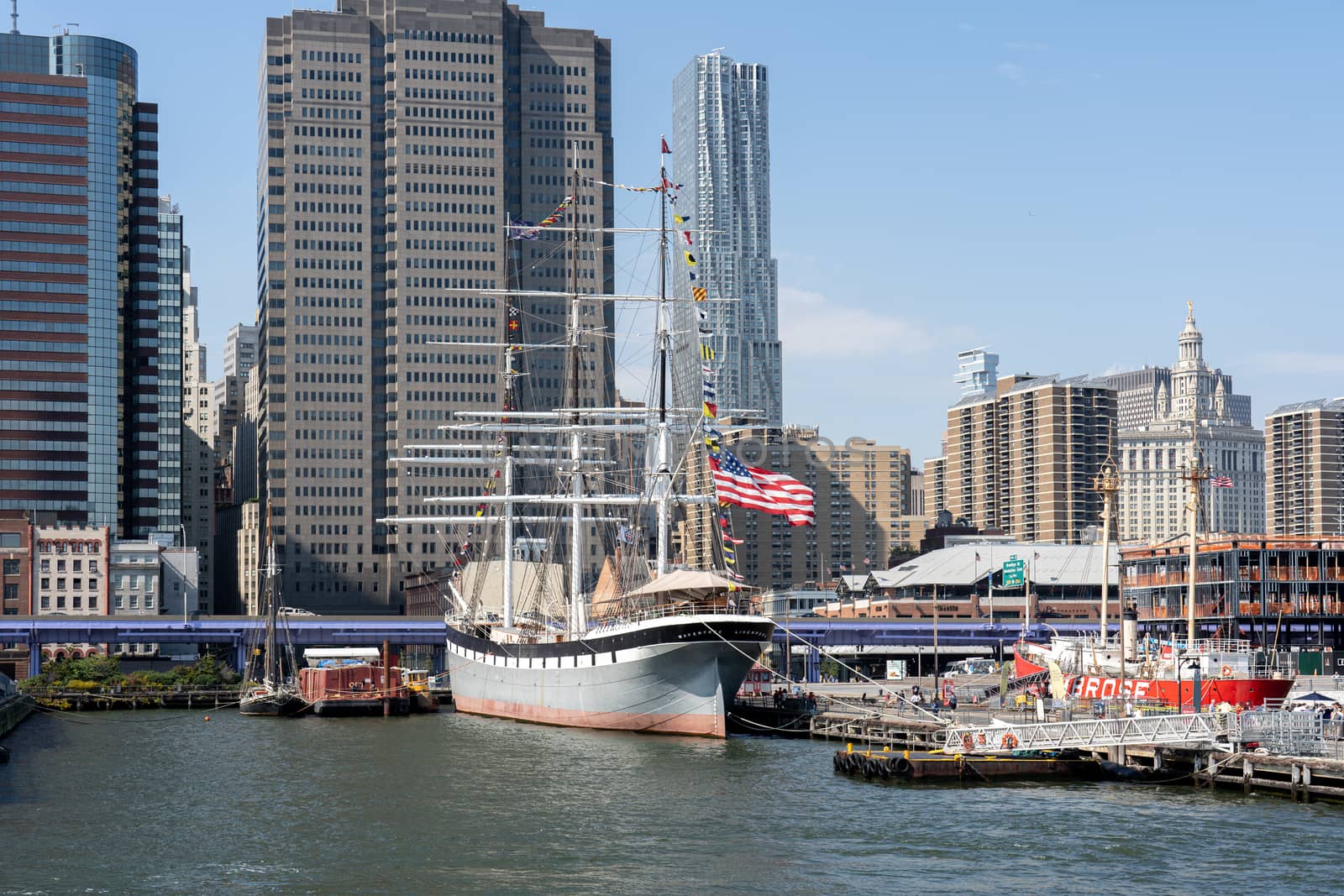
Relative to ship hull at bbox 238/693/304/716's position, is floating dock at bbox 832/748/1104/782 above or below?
above

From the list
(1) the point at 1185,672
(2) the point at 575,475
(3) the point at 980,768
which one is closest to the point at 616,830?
(3) the point at 980,768

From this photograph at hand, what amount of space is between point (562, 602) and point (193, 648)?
90234 millimetres

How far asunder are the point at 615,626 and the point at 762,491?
14116 mm

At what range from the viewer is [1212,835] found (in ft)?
187

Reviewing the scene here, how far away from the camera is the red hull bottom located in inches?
3629

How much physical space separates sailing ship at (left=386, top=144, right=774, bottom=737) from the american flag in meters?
6.17

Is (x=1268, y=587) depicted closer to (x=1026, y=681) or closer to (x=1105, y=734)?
(x=1026, y=681)

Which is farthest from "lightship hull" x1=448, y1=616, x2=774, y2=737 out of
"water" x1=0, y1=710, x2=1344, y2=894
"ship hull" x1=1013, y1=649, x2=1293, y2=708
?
"ship hull" x1=1013, y1=649, x2=1293, y2=708

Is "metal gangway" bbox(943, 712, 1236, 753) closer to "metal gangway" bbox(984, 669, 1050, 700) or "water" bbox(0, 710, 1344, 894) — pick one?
"water" bbox(0, 710, 1344, 894)

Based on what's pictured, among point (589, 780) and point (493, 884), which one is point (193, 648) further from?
point (493, 884)

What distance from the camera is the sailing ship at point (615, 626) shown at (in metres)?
91.7

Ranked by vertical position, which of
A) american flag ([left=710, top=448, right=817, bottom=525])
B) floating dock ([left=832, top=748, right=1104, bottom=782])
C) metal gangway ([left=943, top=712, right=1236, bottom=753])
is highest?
american flag ([left=710, top=448, right=817, bottom=525])

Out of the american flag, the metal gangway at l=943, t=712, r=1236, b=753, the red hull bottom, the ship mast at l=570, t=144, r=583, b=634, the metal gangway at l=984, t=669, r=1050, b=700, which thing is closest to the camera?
the metal gangway at l=943, t=712, r=1236, b=753

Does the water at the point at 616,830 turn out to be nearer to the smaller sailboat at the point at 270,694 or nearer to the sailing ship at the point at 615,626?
the sailing ship at the point at 615,626
